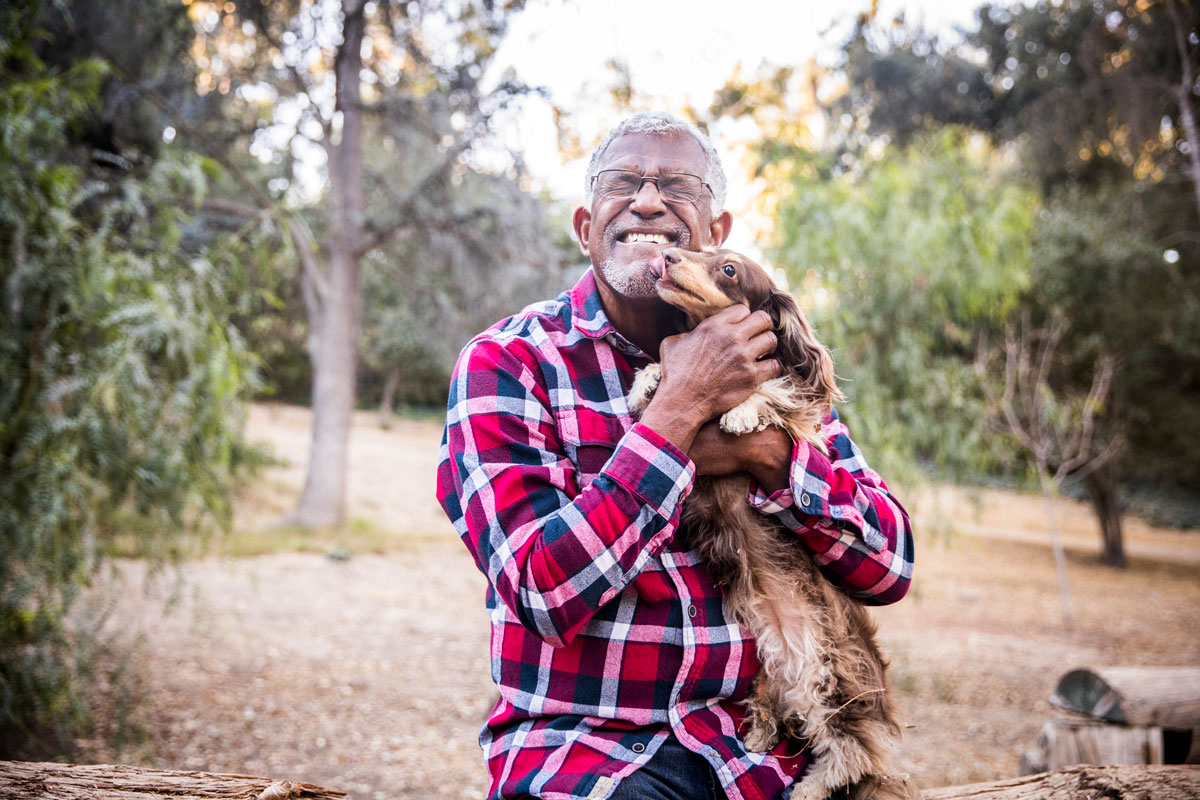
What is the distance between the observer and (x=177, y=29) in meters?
10.3

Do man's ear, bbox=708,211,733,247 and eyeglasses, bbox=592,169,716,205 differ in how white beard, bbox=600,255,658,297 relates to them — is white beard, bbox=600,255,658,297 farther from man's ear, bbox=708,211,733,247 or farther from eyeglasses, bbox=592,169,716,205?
man's ear, bbox=708,211,733,247

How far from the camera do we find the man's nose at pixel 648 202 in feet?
6.99

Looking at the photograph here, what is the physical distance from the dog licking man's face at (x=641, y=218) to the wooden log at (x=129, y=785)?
5.19 feet

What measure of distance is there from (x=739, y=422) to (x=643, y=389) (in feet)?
0.87

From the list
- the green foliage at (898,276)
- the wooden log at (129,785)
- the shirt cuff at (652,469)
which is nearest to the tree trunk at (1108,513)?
the green foliage at (898,276)

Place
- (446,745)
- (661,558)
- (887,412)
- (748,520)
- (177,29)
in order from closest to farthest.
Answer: (661,558) → (748,520) → (446,745) → (887,412) → (177,29)

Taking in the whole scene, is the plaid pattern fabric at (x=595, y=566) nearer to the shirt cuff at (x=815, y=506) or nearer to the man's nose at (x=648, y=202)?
the shirt cuff at (x=815, y=506)

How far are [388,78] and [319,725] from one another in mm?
11255

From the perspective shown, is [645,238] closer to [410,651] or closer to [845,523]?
[845,523]

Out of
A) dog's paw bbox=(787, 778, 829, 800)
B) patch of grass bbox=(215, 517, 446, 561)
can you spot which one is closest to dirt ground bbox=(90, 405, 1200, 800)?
patch of grass bbox=(215, 517, 446, 561)

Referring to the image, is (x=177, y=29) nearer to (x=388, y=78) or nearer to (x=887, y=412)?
(x=388, y=78)

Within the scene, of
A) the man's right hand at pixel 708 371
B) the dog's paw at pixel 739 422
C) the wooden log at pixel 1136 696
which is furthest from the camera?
the wooden log at pixel 1136 696

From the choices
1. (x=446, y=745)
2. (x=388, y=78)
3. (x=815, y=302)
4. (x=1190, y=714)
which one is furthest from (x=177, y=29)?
(x=1190, y=714)

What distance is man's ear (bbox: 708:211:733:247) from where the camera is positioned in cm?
239
